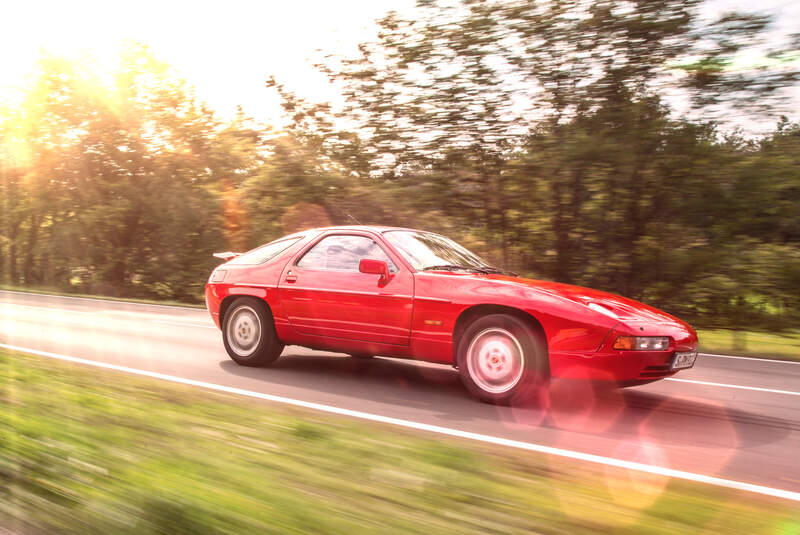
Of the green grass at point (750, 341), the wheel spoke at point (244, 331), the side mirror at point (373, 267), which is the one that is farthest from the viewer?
the green grass at point (750, 341)

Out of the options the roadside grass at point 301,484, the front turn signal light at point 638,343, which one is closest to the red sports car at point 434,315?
the front turn signal light at point 638,343

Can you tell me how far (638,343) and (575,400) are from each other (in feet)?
3.36

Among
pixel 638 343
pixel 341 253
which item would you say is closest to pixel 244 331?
pixel 341 253

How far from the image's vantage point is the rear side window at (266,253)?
7.47 metres

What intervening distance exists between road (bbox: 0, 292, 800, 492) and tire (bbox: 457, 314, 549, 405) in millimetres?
156

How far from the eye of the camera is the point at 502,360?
5.70 m

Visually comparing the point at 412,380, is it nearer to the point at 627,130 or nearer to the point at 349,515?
the point at 349,515

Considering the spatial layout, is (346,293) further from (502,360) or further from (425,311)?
(502,360)

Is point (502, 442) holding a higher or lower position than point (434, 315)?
lower

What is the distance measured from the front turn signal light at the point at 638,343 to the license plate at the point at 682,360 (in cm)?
22

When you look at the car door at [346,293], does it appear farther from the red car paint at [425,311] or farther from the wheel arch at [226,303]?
the wheel arch at [226,303]

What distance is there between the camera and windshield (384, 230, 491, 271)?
6.54m

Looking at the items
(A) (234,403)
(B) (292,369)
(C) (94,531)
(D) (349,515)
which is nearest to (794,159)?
(B) (292,369)

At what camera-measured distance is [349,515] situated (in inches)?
115
